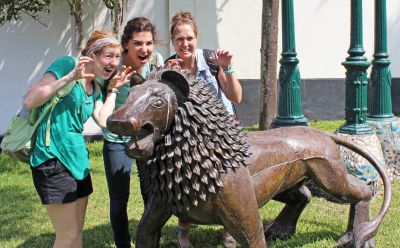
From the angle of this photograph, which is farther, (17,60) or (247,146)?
(17,60)

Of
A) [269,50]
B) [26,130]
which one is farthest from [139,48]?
[269,50]

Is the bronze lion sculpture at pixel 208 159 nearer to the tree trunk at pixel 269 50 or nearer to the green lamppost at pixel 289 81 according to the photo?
the green lamppost at pixel 289 81

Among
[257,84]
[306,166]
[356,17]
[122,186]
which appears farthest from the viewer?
[257,84]

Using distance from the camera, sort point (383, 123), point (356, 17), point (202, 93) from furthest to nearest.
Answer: point (383, 123) < point (356, 17) < point (202, 93)

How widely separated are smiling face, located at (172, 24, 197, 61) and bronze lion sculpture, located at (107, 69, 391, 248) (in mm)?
747

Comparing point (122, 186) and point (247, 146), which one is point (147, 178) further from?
point (122, 186)

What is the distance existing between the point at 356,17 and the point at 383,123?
136cm

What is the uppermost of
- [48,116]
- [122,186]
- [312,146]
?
[48,116]

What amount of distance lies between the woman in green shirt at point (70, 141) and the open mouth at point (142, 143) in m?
0.62

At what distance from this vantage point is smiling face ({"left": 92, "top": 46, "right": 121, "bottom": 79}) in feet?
10.8

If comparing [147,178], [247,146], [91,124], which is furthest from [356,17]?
[91,124]

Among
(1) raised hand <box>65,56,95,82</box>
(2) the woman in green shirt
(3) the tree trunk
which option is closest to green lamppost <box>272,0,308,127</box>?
(3) the tree trunk

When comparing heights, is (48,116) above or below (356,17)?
below

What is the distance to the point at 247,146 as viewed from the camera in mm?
3154
